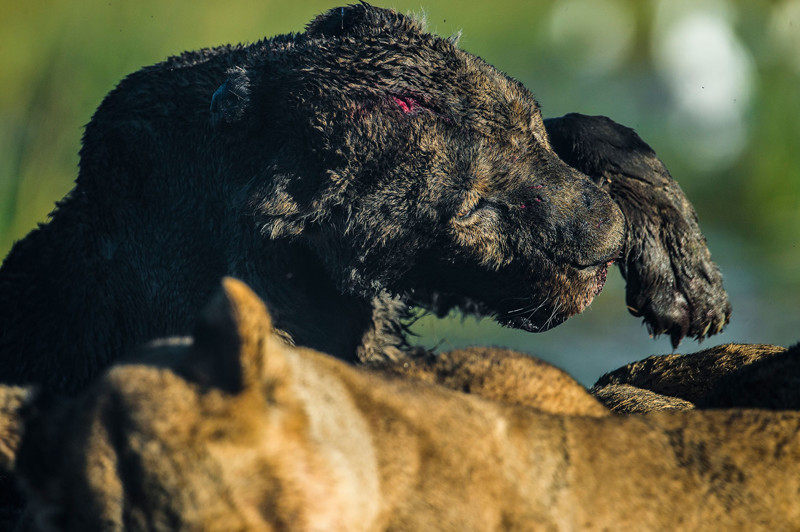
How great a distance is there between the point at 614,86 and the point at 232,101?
452 cm

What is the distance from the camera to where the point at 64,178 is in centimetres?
470

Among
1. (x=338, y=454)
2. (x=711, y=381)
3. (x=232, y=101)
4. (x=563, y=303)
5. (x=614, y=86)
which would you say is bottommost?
(x=338, y=454)

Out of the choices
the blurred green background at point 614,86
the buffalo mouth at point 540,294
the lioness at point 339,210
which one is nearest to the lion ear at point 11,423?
the lioness at point 339,210

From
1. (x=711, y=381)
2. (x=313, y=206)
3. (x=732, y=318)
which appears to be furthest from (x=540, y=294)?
(x=732, y=318)

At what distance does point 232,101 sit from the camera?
2.30 meters

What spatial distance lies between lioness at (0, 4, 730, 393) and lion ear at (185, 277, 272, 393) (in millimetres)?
1206

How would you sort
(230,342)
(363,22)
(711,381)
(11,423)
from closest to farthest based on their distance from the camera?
(230,342) → (11,423) → (711,381) → (363,22)

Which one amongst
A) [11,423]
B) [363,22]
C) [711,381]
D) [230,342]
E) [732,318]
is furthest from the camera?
[732,318]

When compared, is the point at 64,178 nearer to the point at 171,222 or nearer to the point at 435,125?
the point at 171,222

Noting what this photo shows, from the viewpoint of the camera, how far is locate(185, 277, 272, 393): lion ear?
102cm

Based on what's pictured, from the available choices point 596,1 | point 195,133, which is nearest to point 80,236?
point 195,133

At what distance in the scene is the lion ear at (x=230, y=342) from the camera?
1.02m

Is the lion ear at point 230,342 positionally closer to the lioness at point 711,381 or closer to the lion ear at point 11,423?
the lion ear at point 11,423

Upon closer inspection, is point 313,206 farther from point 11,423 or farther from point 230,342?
point 230,342
